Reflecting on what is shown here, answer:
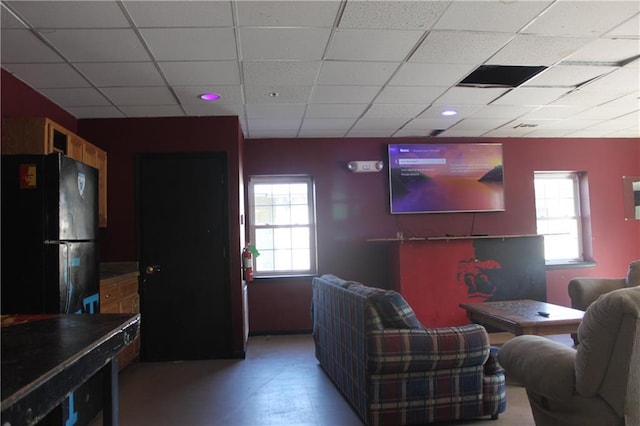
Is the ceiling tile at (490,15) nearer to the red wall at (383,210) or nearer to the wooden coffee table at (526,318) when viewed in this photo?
the wooden coffee table at (526,318)

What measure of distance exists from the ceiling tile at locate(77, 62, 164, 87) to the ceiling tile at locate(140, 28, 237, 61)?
27 cm

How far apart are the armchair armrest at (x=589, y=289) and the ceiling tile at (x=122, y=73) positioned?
467cm

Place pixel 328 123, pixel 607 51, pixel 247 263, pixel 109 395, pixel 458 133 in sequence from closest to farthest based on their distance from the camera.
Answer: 1. pixel 109 395
2. pixel 607 51
3. pixel 247 263
4. pixel 328 123
5. pixel 458 133

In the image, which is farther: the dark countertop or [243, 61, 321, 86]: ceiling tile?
the dark countertop

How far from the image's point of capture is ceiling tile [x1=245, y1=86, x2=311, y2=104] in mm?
3898

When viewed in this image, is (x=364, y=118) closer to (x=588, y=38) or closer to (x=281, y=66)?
(x=281, y=66)

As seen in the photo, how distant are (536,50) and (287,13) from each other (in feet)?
6.18

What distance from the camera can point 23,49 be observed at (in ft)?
9.67

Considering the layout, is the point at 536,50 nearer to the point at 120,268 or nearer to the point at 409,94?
the point at 409,94

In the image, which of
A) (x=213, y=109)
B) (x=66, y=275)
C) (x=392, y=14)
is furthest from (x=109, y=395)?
(x=213, y=109)

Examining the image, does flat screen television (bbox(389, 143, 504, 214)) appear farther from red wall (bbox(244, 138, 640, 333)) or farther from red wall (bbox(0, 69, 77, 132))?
red wall (bbox(0, 69, 77, 132))

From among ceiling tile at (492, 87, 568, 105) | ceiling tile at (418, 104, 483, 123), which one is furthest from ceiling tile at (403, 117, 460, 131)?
ceiling tile at (492, 87, 568, 105)

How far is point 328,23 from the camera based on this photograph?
2.72 m

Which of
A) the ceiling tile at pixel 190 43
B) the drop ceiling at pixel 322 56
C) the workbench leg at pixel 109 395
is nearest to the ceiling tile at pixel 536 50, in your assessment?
the drop ceiling at pixel 322 56
